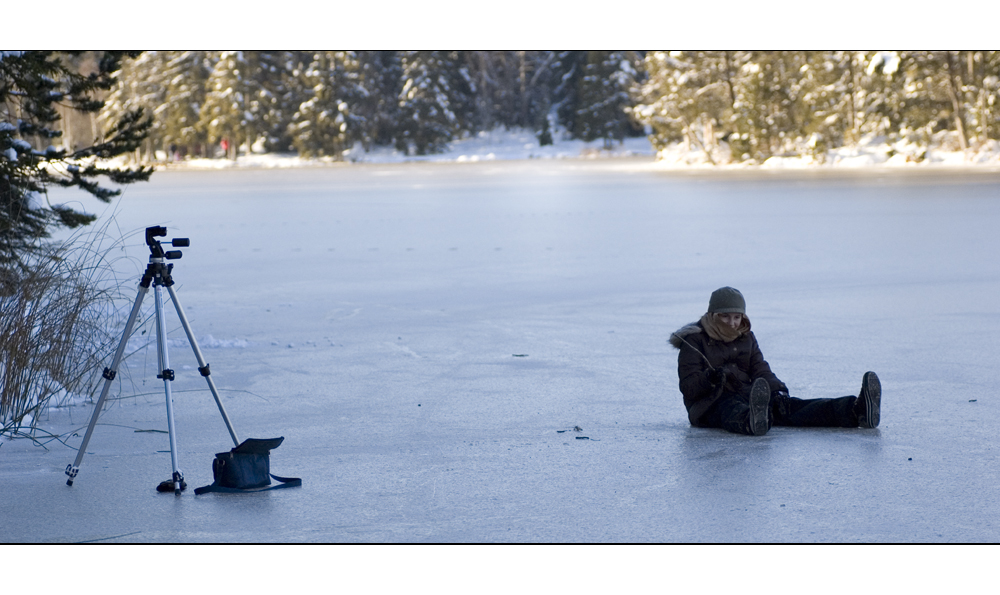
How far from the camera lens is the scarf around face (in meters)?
5.45

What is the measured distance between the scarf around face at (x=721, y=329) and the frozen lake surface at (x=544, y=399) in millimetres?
490

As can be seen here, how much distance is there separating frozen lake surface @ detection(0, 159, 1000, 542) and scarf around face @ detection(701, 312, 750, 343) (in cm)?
49

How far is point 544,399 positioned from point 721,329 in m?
1.38

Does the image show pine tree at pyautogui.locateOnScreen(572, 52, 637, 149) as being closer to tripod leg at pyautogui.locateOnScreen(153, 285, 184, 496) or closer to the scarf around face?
the scarf around face

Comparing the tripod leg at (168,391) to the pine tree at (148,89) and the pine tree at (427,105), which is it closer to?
the pine tree at (427,105)

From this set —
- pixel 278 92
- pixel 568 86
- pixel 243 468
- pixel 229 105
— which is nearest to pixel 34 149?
pixel 243 468

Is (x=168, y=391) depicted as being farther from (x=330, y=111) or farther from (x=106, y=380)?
(x=330, y=111)

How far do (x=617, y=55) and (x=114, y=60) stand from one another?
56.0 meters

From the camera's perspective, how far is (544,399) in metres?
6.48

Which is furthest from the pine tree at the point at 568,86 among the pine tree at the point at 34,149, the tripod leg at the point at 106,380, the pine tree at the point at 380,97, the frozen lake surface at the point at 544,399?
the tripod leg at the point at 106,380

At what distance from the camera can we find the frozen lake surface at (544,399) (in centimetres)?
418

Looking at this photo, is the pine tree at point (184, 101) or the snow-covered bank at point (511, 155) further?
the pine tree at point (184, 101)

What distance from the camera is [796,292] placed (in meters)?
10.7

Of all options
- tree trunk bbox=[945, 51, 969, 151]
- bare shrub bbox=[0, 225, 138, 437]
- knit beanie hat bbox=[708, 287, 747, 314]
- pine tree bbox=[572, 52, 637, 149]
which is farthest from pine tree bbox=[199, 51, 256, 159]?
knit beanie hat bbox=[708, 287, 747, 314]
